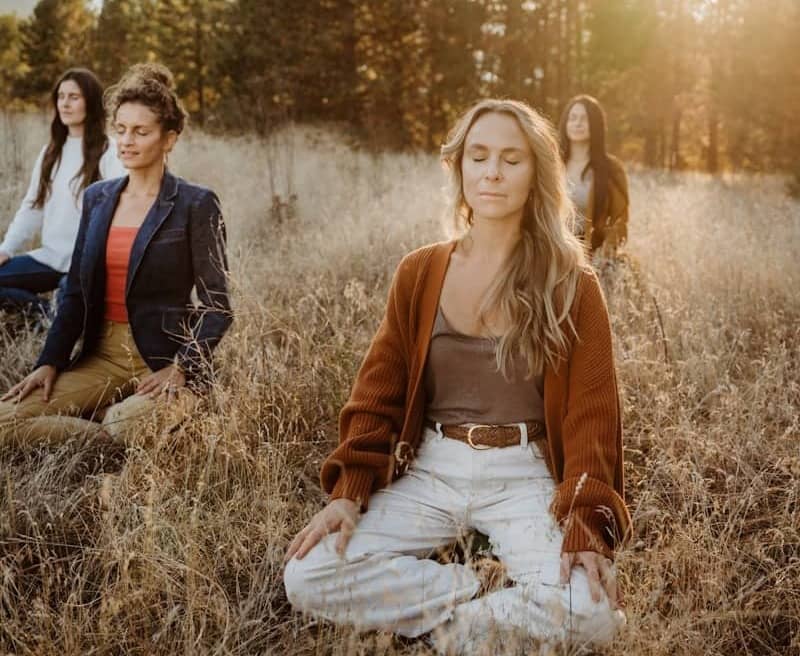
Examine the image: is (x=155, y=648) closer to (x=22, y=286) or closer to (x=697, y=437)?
(x=697, y=437)

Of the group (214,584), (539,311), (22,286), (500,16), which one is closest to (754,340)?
(539,311)

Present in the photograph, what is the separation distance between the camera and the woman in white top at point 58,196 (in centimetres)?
472

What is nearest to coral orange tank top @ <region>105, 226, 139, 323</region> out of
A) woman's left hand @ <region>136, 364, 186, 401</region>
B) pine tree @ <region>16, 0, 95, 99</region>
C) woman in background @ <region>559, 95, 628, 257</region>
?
woman's left hand @ <region>136, 364, 186, 401</region>

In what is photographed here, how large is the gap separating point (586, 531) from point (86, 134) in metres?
4.05

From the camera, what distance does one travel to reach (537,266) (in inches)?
97.0

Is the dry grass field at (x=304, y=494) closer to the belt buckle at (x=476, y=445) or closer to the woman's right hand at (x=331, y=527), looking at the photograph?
the woman's right hand at (x=331, y=527)

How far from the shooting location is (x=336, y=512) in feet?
7.52

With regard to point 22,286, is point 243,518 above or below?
below

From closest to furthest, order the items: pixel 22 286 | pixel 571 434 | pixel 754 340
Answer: pixel 571 434 < pixel 754 340 < pixel 22 286

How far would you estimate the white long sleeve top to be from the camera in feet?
15.5

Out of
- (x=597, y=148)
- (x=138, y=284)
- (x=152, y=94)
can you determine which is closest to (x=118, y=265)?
(x=138, y=284)

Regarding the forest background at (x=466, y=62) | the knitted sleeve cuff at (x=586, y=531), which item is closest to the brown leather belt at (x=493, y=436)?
the knitted sleeve cuff at (x=586, y=531)

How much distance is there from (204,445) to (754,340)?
3149 millimetres

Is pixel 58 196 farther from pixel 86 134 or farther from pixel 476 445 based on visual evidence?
pixel 476 445
